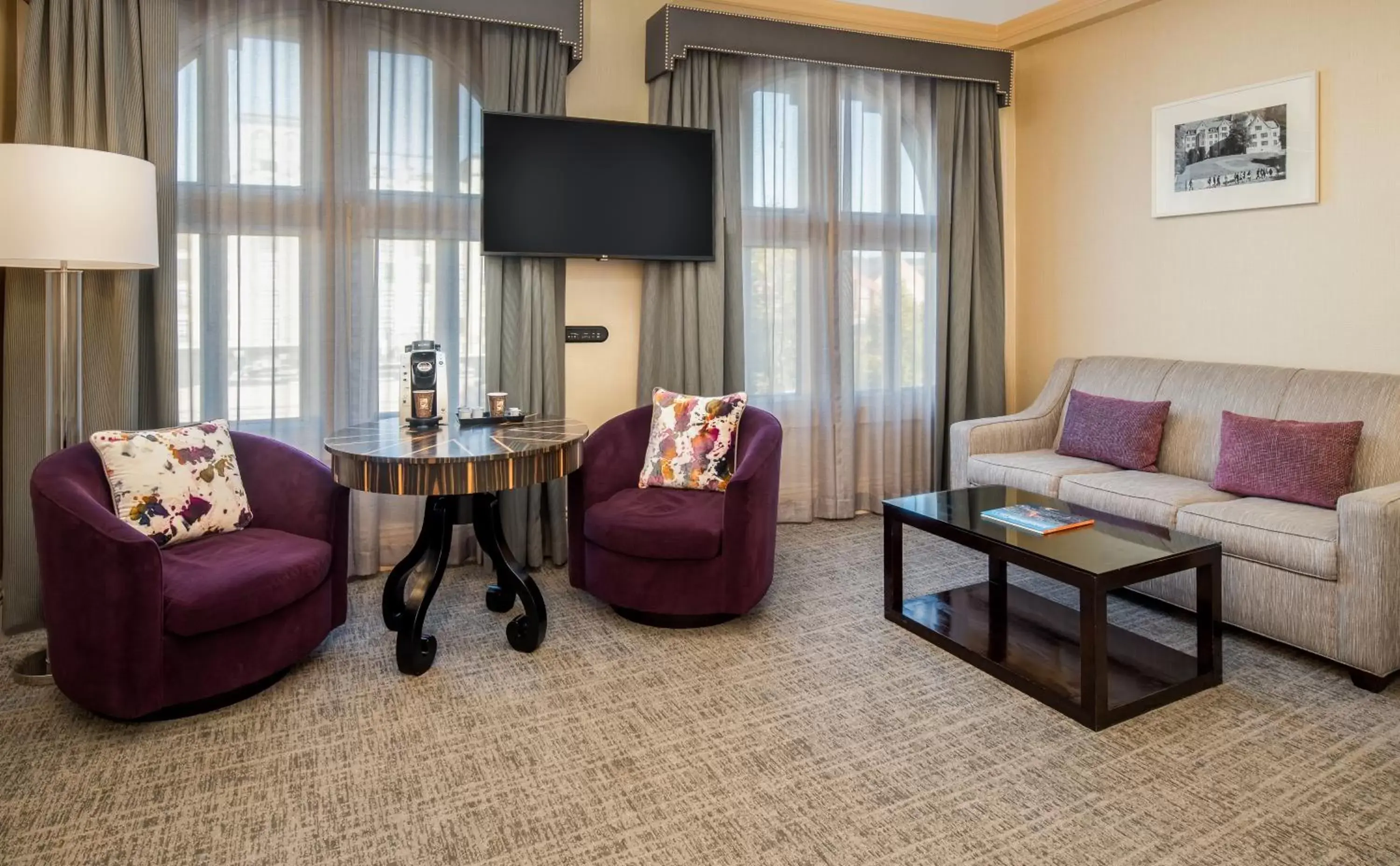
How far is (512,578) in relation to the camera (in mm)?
2906

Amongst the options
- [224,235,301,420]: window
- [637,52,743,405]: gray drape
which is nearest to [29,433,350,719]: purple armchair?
[224,235,301,420]: window

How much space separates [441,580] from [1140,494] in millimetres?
2675

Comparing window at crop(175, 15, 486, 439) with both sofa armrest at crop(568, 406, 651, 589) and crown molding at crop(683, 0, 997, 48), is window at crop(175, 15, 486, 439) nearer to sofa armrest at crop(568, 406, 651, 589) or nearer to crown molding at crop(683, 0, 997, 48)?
sofa armrest at crop(568, 406, 651, 589)

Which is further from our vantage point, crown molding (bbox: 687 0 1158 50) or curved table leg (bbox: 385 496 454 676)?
crown molding (bbox: 687 0 1158 50)

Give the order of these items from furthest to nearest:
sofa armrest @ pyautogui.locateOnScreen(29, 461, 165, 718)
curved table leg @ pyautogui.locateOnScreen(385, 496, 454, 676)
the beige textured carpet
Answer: curved table leg @ pyautogui.locateOnScreen(385, 496, 454, 676), sofa armrest @ pyautogui.locateOnScreen(29, 461, 165, 718), the beige textured carpet

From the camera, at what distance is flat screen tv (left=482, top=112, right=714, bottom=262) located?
362 cm

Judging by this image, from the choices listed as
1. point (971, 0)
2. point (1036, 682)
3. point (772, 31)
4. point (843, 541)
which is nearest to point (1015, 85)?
point (971, 0)

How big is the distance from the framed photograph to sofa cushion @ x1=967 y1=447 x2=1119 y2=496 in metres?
1.34

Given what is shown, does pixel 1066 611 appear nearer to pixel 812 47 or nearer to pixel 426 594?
pixel 426 594

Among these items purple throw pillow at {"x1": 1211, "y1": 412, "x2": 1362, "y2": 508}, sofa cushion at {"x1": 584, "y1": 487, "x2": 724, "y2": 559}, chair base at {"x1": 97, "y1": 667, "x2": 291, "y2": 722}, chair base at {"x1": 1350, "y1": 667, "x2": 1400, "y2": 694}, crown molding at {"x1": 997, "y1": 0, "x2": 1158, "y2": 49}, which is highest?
crown molding at {"x1": 997, "y1": 0, "x2": 1158, "y2": 49}

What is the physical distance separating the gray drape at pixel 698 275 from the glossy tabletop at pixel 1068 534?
1.36 meters

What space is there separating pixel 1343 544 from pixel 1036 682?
40.5 inches

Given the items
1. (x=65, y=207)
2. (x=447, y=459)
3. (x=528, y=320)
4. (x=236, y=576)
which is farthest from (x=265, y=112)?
(x=236, y=576)

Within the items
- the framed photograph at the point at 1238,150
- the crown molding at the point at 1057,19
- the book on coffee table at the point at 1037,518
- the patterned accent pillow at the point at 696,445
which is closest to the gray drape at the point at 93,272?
the patterned accent pillow at the point at 696,445
